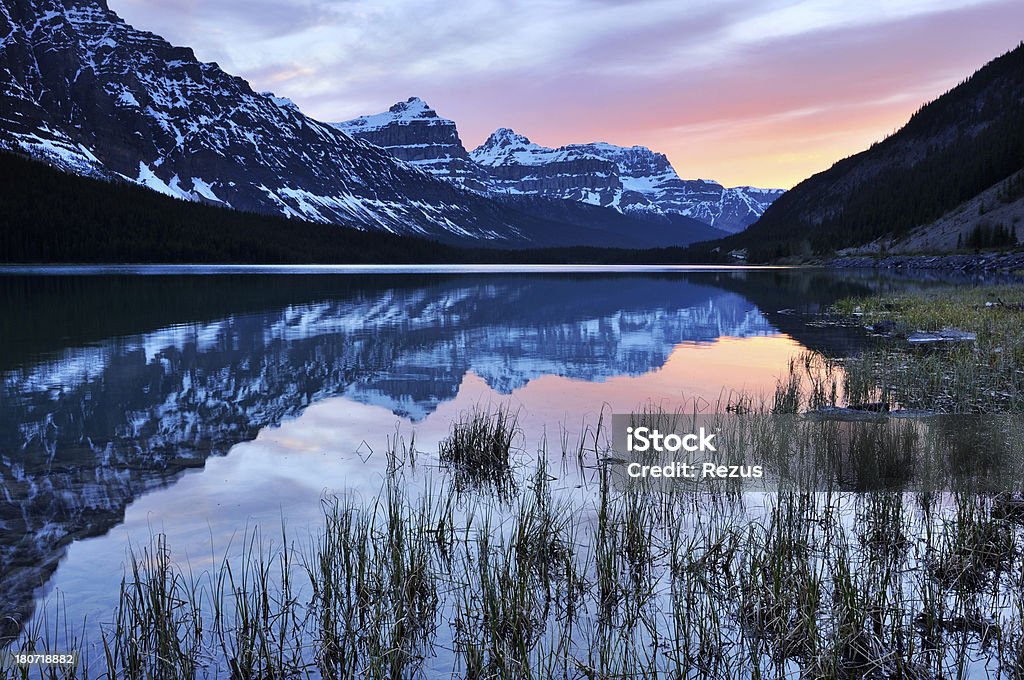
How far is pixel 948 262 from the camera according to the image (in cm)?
10056

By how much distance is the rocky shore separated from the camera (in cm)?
8669

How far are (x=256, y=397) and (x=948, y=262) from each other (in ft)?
351

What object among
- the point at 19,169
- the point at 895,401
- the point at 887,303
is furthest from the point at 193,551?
the point at 19,169

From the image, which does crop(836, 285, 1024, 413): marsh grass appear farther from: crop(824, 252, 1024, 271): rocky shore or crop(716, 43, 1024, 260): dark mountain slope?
crop(716, 43, 1024, 260): dark mountain slope

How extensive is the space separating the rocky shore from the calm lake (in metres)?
58.7

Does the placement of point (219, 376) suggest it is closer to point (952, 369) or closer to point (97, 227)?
point (952, 369)

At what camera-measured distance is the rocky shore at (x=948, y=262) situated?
86688 mm

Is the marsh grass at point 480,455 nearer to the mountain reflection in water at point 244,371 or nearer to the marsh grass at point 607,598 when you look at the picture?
the marsh grass at point 607,598

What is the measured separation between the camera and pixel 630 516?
8.44m

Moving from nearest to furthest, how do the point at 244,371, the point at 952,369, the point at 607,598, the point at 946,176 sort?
1. the point at 607,598
2. the point at 952,369
3. the point at 244,371
4. the point at 946,176

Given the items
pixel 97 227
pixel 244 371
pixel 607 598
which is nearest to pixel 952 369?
pixel 607 598

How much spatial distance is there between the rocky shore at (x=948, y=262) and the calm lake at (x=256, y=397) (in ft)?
193

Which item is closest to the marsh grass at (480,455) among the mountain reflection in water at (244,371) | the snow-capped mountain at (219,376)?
the snow-capped mountain at (219,376)

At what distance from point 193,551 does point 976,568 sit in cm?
874
